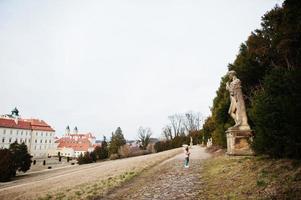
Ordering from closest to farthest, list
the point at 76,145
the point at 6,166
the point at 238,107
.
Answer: the point at 238,107
the point at 6,166
the point at 76,145

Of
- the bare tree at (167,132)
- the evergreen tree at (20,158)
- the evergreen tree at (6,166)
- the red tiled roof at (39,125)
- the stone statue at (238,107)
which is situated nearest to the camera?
the stone statue at (238,107)

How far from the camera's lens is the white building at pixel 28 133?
269 ft

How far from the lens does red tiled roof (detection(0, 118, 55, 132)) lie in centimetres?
8281

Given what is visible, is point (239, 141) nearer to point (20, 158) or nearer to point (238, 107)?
point (238, 107)

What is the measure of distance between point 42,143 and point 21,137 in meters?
11.1

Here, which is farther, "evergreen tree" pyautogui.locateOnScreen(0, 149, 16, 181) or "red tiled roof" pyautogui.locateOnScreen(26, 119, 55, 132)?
"red tiled roof" pyautogui.locateOnScreen(26, 119, 55, 132)

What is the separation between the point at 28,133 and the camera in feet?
298

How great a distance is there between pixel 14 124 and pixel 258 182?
95.5 meters

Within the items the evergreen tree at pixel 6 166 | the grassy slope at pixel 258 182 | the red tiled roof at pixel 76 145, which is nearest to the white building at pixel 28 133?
the red tiled roof at pixel 76 145

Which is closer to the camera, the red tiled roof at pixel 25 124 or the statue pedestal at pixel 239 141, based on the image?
the statue pedestal at pixel 239 141

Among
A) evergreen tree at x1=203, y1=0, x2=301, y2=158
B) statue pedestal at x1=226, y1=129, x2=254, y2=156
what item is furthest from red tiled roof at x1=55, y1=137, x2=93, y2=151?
statue pedestal at x1=226, y1=129, x2=254, y2=156

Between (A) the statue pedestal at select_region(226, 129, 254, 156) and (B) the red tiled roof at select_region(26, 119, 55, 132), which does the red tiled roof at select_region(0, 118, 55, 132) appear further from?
(A) the statue pedestal at select_region(226, 129, 254, 156)

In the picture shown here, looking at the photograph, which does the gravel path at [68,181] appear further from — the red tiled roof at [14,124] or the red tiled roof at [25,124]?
the red tiled roof at [25,124]

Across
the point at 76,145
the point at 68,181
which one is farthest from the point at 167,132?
the point at 68,181
